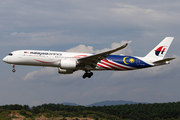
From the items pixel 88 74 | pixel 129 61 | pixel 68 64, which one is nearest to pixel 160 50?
pixel 129 61

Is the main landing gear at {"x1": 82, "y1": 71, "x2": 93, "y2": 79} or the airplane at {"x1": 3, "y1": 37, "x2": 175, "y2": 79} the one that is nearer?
the airplane at {"x1": 3, "y1": 37, "x2": 175, "y2": 79}

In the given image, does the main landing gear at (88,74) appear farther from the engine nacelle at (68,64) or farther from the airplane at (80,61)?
the engine nacelle at (68,64)

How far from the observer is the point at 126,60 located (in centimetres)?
3806

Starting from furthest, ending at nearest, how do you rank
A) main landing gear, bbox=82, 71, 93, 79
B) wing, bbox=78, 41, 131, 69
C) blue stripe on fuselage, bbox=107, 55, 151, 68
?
1. main landing gear, bbox=82, 71, 93, 79
2. blue stripe on fuselage, bbox=107, 55, 151, 68
3. wing, bbox=78, 41, 131, 69

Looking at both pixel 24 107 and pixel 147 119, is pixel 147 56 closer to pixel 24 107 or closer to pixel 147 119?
pixel 24 107

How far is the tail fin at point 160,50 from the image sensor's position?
40938mm

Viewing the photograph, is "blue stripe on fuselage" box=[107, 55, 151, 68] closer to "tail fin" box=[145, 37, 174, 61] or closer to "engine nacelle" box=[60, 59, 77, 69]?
"tail fin" box=[145, 37, 174, 61]

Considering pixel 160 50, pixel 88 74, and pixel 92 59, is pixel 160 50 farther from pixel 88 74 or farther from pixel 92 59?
pixel 92 59

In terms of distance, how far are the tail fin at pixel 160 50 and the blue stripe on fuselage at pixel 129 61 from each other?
2538mm

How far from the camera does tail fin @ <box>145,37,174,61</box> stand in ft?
134

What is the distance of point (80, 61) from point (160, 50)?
1563 cm

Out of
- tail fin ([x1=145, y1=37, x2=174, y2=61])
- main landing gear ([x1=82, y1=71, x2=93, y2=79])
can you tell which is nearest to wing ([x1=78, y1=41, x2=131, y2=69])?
main landing gear ([x1=82, y1=71, x2=93, y2=79])

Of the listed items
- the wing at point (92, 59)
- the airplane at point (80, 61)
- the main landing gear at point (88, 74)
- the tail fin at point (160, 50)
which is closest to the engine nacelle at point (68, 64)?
the airplane at point (80, 61)

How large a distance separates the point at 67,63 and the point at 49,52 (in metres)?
3.57
